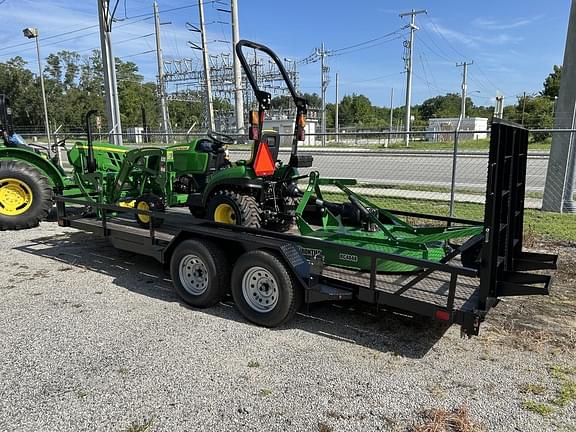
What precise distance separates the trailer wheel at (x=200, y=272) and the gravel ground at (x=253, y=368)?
153 mm

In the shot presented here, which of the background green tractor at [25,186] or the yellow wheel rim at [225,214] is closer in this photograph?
the yellow wheel rim at [225,214]

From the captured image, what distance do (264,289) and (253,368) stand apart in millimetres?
887

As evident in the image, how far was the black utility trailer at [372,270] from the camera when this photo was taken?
3.52 m

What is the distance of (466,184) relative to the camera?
13.6 m

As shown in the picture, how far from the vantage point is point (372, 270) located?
3.91 meters

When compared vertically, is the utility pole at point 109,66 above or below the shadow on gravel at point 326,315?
above

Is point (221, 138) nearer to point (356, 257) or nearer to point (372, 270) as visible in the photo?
point (356, 257)

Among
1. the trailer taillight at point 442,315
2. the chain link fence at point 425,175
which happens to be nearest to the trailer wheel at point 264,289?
the trailer taillight at point 442,315

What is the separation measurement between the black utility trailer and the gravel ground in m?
0.31

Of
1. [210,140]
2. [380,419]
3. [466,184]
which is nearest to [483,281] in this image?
[380,419]

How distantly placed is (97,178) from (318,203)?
361 centimetres

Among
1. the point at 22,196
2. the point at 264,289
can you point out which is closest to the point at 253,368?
the point at 264,289

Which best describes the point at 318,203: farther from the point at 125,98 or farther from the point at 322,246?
the point at 125,98

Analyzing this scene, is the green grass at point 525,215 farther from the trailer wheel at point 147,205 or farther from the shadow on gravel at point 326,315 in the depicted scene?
the trailer wheel at point 147,205
